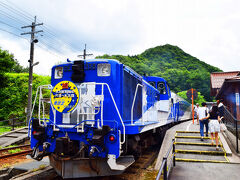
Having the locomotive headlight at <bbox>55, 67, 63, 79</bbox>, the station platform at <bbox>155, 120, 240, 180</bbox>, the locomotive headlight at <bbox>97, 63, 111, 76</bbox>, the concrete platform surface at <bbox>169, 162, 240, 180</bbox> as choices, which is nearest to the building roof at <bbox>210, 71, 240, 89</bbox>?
the station platform at <bbox>155, 120, 240, 180</bbox>

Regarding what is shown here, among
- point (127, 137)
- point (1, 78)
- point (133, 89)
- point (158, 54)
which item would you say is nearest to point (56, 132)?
point (127, 137)

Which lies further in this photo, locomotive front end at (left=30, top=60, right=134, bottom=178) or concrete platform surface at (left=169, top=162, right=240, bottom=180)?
concrete platform surface at (left=169, top=162, right=240, bottom=180)

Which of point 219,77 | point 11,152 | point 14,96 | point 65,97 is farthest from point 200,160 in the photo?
point 219,77

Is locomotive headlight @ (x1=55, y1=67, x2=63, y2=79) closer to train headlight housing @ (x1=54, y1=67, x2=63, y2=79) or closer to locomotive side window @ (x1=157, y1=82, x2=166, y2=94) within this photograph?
train headlight housing @ (x1=54, y1=67, x2=63, y2=79)

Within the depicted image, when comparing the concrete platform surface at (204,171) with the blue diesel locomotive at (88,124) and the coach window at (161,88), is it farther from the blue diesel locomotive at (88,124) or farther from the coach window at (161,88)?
the coach window at (161,88)

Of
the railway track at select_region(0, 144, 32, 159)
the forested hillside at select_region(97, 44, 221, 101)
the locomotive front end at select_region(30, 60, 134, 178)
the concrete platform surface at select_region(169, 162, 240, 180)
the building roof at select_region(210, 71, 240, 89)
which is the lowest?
the railway track at select_region(0, 144, 32, 159)

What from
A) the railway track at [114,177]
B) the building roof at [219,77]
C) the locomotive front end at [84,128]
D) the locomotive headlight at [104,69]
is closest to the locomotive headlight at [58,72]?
the locomotive front end at [84,128]

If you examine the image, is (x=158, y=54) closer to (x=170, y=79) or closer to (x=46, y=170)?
(x=170, y=79)

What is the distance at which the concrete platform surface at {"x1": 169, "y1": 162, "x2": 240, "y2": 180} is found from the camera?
4582 millimetres

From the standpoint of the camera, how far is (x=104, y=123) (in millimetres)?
4375

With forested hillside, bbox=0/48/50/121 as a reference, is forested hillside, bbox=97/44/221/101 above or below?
above

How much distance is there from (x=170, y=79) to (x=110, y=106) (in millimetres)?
48182

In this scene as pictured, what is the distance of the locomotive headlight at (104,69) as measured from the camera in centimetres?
491

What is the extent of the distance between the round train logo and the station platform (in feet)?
9.83
